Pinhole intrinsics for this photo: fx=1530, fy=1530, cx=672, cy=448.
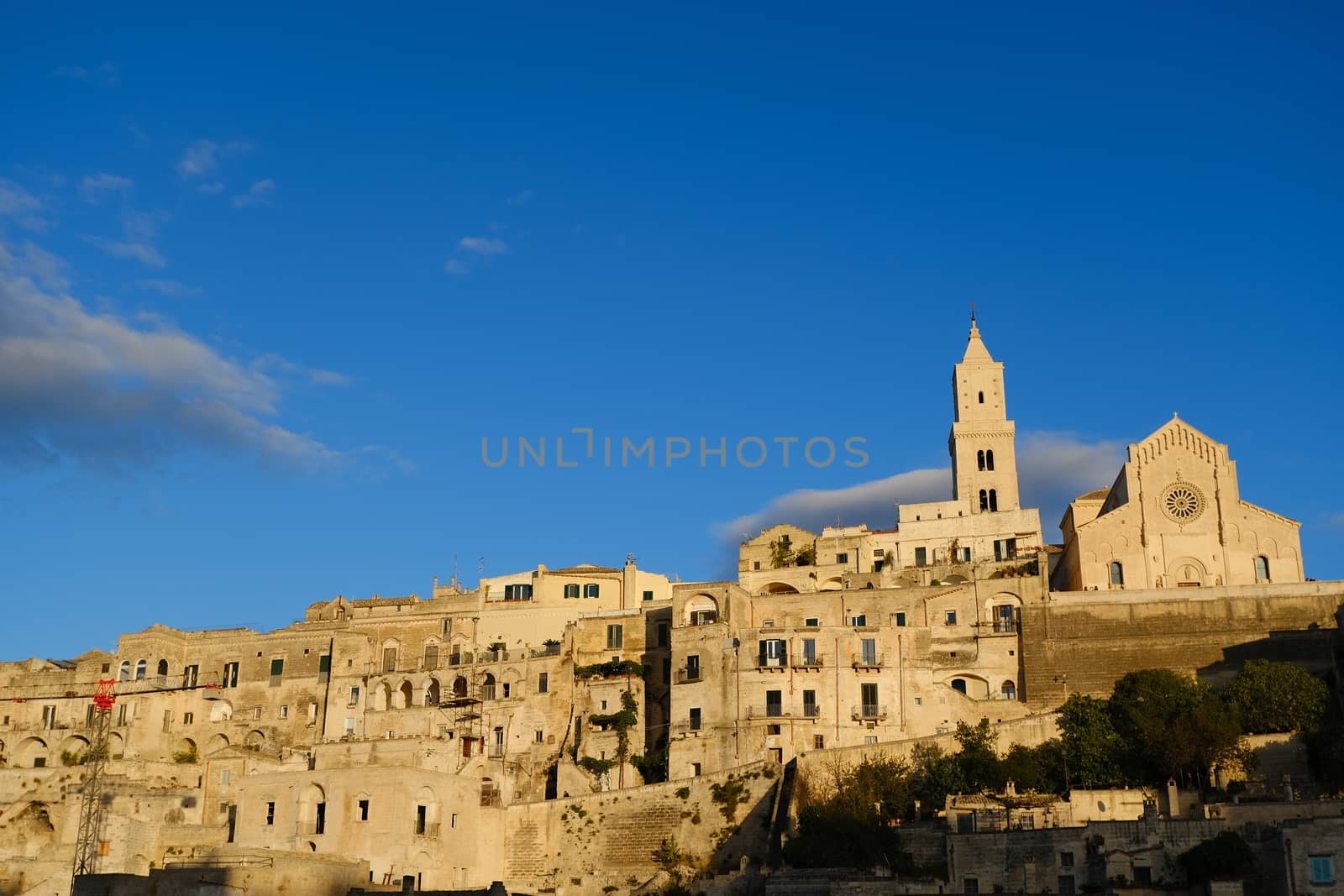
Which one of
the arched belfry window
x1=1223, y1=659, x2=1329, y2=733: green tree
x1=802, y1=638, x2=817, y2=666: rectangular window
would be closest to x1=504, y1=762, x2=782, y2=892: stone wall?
x1=802, y1=638, x2=817, y2=666: rectangular window

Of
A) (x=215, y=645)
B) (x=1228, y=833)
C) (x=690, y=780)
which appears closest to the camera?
(x=1228, y=833)

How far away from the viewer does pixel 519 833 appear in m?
55.7

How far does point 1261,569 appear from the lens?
210 ft

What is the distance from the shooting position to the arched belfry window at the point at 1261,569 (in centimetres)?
6372

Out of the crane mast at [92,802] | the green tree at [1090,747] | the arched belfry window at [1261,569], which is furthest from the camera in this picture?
the arched belfry window at [1261,569]

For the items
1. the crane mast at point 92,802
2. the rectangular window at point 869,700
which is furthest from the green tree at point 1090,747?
the crane mast at point 92,802

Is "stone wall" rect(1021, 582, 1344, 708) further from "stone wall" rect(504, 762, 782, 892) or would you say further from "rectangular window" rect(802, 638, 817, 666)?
"stone wall" rect(504, 762, 782, 892)

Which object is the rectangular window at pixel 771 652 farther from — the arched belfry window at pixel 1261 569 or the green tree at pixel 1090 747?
the arched belfry window at pixel 1261 569

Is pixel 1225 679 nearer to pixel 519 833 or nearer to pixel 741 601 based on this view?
pixel 741 601

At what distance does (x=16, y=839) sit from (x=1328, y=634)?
5224 cm

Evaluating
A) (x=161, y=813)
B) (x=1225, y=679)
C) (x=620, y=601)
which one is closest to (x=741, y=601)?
(x=620, y=601)

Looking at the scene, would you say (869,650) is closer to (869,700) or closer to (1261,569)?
(869,700)

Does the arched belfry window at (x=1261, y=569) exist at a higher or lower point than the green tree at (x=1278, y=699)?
higher

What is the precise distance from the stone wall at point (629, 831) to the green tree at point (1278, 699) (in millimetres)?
16231
